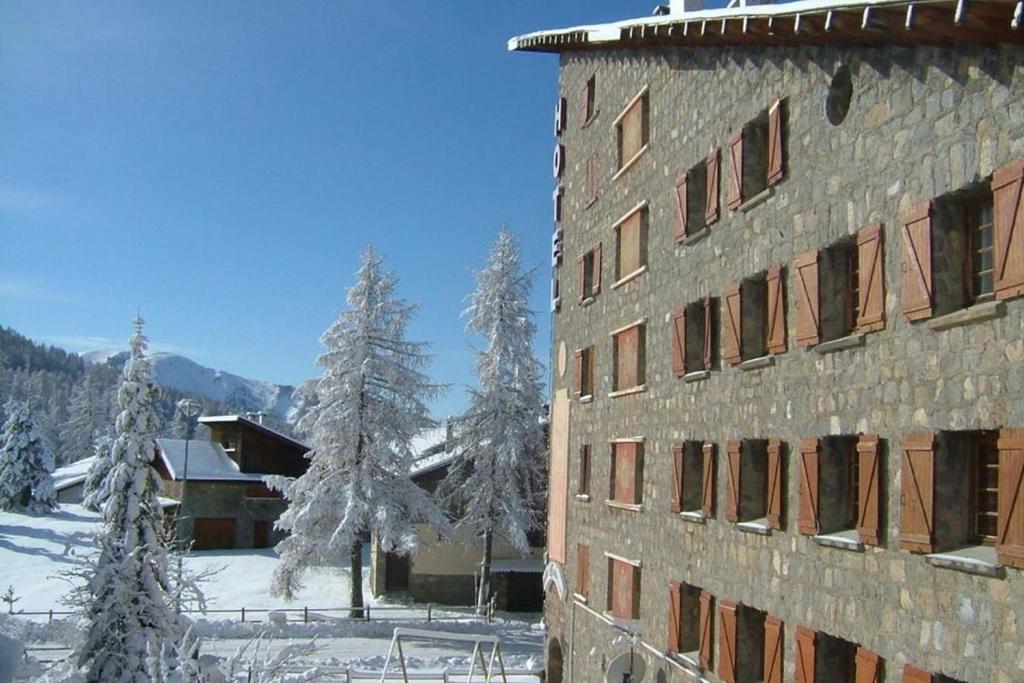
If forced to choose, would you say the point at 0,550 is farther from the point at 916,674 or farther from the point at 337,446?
the point at 916,674

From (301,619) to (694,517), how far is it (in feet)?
82.3

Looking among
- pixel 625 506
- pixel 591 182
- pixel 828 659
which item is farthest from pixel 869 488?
pixel 591 182

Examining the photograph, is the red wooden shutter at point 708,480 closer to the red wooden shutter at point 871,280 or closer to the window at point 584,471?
the red wooden shutter at point 871,280

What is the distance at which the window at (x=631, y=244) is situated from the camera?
62.3 ft

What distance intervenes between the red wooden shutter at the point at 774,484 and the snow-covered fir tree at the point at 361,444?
79.1 feet

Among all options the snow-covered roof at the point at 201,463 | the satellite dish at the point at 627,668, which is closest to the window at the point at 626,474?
the satellite dish at the point at 627,668

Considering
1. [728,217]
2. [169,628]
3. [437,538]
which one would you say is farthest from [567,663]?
[437,538]

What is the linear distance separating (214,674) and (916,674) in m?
9.46

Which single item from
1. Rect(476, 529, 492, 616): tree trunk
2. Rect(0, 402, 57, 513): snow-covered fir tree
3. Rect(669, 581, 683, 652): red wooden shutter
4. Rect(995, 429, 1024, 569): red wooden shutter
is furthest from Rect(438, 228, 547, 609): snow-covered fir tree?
Rect(0, 402, 57, 513): snow-covered fir tree

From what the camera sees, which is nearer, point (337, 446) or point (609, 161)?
point (609, 161)

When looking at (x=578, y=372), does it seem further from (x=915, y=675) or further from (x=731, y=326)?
(x=915, y=675)

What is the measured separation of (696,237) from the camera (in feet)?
53.0

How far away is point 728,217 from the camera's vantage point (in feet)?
49.1

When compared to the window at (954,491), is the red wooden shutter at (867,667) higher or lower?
lower
